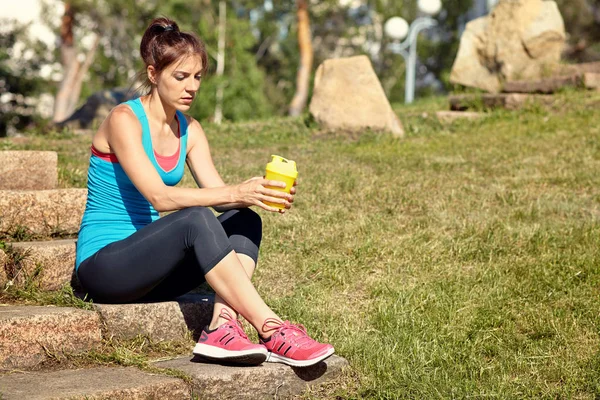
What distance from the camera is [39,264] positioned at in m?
4.12

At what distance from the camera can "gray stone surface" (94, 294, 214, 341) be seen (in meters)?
3.79

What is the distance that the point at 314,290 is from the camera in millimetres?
4598

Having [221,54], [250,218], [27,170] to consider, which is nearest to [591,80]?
[27,170]

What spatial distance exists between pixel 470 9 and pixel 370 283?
109 feet

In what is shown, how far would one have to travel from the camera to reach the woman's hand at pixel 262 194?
3553mm

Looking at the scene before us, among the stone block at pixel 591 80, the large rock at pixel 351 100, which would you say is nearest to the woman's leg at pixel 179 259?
the large rock at pixel 351 100

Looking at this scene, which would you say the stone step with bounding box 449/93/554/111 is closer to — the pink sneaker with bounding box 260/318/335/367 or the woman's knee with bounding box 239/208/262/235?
the woman's knee with bounding box 239/208/262/235

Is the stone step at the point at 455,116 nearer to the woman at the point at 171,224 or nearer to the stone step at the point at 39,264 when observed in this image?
the woman at the point at 171,224

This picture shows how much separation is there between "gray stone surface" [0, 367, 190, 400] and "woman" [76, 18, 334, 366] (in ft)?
0.89

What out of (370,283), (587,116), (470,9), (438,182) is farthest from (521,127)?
(470,9)

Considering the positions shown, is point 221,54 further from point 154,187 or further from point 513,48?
point 154,187

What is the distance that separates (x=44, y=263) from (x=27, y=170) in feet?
4.51

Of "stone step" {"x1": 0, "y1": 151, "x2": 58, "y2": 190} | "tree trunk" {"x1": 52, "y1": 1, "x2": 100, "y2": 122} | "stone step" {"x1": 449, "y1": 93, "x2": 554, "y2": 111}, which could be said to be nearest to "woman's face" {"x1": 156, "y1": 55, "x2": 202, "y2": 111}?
"stone step" {"x1": 0, "y1": 151, "x2": 58, "y2": 190}

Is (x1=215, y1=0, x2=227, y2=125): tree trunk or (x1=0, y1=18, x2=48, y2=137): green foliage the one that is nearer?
(x1=0, y1=18, x2=48, y2=137): green foliage
